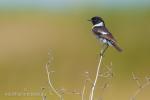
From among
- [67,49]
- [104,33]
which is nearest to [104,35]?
[104,33]

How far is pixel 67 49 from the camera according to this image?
12.7 meters

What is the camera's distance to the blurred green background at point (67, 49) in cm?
1048

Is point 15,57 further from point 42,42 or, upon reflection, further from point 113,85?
point 113,85

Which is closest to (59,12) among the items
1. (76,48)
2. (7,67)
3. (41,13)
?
(41,13)

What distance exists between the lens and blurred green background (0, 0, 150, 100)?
34.4ft

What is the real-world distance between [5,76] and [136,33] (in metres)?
4.13

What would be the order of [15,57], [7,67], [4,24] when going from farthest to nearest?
1. [4,24]
2. [15,57]
3. [7,67]

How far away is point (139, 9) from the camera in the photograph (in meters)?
17.1

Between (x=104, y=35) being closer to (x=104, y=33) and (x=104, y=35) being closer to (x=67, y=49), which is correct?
(x=104, y=33)

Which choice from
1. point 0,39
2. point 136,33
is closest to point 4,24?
point 0,39

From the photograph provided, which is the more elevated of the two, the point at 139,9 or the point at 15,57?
the point at 139,9

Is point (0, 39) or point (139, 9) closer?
point (0, 39)

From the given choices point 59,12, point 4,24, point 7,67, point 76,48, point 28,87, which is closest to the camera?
point 28,87

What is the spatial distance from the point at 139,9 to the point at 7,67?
6246mm
